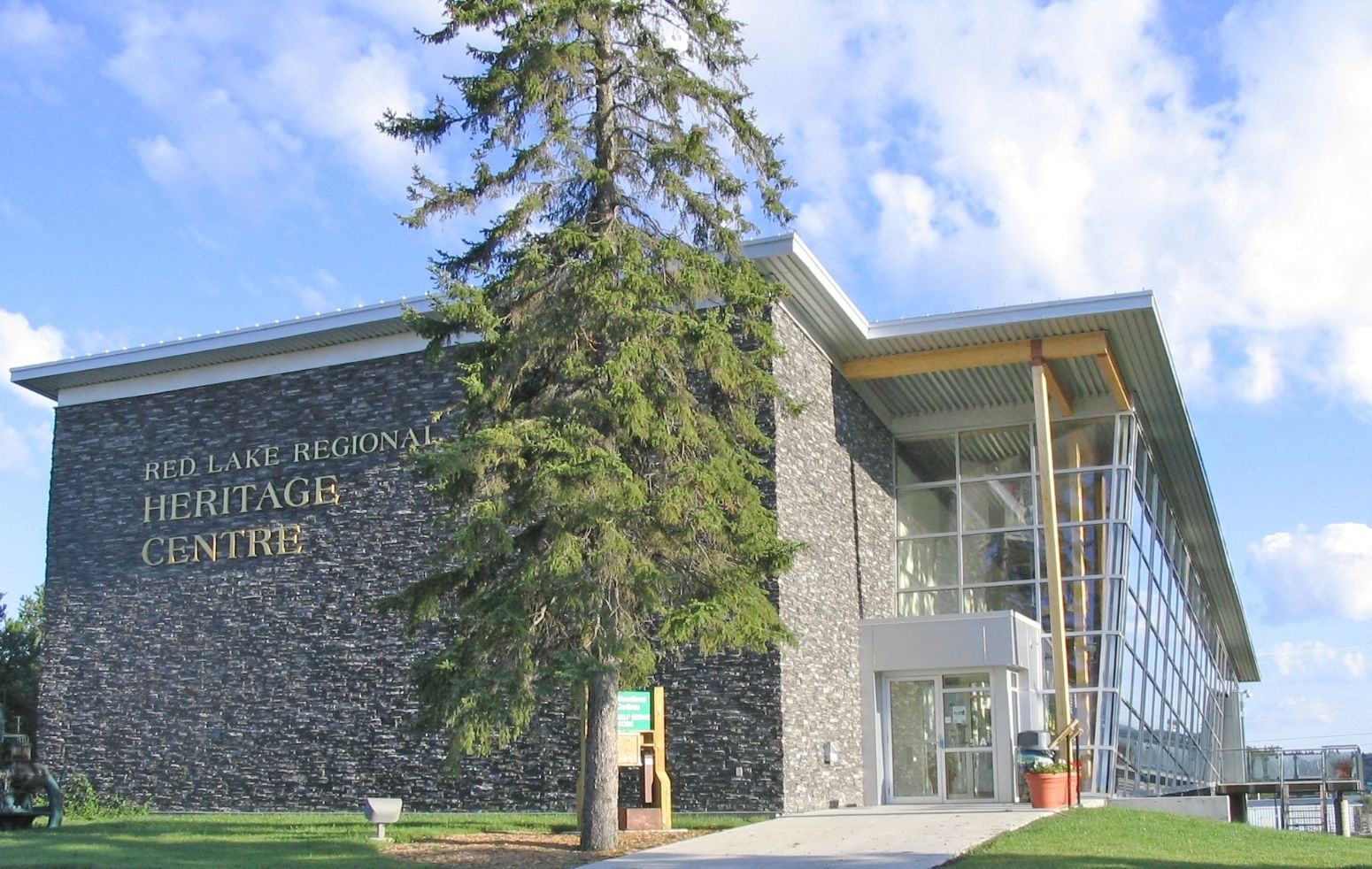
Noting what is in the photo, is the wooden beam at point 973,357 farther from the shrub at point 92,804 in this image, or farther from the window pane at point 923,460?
the shrub at point 92,804

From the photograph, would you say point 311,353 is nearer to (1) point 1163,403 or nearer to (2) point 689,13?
(2) point 689,13

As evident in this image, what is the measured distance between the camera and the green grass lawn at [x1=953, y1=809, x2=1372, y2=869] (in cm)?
1231

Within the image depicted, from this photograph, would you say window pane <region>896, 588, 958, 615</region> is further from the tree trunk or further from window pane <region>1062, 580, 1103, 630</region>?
the tree trunk

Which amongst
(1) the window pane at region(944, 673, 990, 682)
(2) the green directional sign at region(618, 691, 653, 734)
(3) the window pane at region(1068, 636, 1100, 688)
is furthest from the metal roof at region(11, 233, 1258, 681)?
(2) the green directional sign at region(618, 691, 653, 734)

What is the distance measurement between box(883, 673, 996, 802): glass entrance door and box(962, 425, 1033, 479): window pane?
5.02 meters

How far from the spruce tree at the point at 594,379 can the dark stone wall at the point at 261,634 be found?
16.7ft

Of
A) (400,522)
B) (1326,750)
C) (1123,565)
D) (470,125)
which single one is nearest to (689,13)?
(470,125)

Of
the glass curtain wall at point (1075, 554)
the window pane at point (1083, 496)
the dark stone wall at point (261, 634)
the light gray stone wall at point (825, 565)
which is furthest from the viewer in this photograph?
the window pane at point (1083, 496)

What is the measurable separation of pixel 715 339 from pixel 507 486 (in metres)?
2.64

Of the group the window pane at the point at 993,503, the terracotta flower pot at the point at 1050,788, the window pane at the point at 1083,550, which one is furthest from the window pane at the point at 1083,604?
the terracotta flower pot at the point at 1050,788

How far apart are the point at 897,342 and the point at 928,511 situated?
434cm

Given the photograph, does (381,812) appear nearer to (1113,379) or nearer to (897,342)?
(897,342)

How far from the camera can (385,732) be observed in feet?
68.5

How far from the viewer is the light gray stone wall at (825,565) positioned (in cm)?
1948
